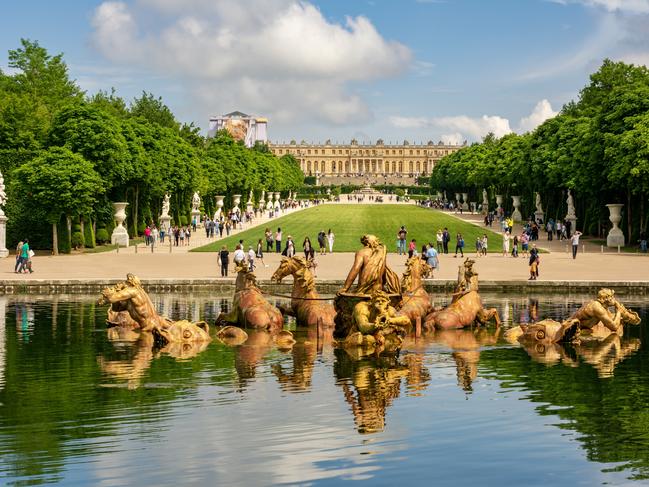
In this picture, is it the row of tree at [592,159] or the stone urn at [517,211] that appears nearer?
the row of tree at [592,159]

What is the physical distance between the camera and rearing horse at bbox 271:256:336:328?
2319cm

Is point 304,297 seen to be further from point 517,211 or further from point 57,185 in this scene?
point 517,211

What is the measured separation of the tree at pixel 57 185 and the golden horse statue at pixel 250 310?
90.1 ft

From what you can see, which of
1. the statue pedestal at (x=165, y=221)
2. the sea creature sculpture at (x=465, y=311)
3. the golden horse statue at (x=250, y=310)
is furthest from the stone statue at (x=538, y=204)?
the golden horse statue at (x=250, y=310)

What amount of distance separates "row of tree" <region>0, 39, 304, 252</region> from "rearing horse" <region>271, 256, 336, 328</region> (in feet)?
92.1

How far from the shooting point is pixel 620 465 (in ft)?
41.9

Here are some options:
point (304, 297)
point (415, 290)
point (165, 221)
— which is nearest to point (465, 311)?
point (415, 290)

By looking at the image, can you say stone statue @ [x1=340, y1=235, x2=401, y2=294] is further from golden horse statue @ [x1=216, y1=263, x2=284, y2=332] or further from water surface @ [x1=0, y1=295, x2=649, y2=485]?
golden horse statue @ [x1=216, y1=263, x2=284, y2=332]

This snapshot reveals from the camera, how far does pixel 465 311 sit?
78.2 feet

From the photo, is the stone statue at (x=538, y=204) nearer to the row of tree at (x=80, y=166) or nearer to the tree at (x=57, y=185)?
the row of tree at (x=80, y=166)

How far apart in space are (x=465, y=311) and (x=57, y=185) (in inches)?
1194

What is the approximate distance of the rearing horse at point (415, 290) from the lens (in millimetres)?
23562

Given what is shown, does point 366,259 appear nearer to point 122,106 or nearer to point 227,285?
point 227,285

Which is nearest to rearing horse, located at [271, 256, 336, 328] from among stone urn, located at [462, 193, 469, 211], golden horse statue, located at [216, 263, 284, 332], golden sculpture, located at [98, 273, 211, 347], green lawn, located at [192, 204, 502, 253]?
golden horse statue, located at [216, 263, 284, 332]
